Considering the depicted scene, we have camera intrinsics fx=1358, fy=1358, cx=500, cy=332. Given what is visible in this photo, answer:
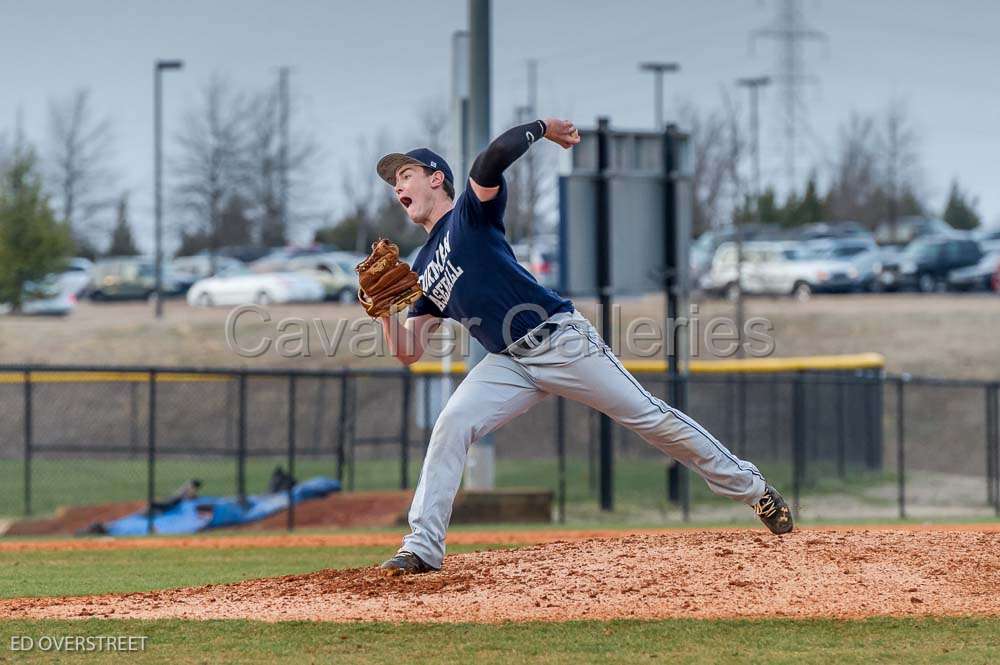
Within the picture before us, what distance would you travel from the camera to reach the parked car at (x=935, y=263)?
43.5 metres

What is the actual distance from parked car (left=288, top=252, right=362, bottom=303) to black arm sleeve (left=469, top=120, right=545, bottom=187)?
36037 mm

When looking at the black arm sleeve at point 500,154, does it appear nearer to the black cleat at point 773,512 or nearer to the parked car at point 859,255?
the black cleat at point 773,512

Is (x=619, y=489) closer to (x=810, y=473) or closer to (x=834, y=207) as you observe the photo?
(x=810, y=473)

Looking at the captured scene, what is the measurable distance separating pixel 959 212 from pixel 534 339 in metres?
69.6

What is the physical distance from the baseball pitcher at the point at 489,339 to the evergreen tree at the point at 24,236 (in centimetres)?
3325

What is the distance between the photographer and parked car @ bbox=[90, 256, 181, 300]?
4856 cm

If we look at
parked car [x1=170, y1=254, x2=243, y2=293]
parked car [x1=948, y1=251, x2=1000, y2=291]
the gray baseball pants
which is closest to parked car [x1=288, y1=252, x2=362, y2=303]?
parked car [x1=170, y1=254, x2=243, y2=293]

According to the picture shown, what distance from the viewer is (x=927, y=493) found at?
2030 centimetres

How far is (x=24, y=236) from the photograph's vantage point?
37.8 meters

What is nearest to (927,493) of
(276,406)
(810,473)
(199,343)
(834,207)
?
(810,473)

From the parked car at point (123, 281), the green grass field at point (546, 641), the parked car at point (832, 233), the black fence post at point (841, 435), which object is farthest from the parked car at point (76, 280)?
the green grass field at point (546, 641)

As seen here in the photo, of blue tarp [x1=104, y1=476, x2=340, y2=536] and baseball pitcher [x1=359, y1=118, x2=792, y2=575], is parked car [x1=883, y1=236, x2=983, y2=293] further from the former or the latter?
baseball pitcher [x1=359, y1=118, x2=792, y2=575]

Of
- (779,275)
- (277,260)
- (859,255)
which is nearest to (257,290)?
(277,260)

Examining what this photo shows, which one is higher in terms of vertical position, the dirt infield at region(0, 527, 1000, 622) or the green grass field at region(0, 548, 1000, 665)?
the dirt infield at region(0, 527, 1000, 622)
